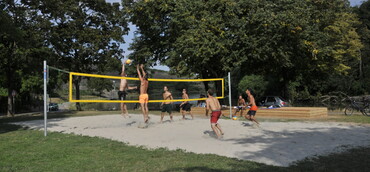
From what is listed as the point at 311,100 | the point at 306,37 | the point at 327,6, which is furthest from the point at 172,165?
the point at 311,100

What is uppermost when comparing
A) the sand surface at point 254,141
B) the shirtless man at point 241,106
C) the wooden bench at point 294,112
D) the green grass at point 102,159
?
the shirtless man at point 241,106

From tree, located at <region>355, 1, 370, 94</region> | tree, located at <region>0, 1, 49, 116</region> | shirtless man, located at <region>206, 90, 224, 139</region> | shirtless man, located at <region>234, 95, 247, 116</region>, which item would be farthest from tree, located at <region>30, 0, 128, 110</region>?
tree, located at <region>355, 1, 370, 94</region>

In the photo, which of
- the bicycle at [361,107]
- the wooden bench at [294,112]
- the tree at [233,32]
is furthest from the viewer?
the tree at [233,32]

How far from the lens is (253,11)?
23484mm

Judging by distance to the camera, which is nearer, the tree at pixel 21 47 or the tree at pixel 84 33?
the tree at pixel 21 47

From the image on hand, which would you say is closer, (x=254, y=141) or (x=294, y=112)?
(x=254, y=141)

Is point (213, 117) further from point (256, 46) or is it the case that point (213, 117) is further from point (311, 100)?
point (311, 100)

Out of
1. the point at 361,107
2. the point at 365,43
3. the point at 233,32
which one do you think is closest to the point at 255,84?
the point at 365,43

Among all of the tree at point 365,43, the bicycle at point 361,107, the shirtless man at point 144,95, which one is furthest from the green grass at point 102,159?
the tree at point 365,43

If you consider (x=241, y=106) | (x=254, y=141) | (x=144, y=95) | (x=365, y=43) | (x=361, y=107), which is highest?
(x=365, y=43)

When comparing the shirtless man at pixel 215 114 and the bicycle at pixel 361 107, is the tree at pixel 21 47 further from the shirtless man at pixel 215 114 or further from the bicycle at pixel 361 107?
the bicycle at pixel 361 107

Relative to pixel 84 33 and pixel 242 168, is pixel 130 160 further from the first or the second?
pixel 84 33

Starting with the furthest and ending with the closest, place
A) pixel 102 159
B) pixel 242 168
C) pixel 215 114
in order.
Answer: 1. pixel 215 114
2. pixel 102 159
3. pixel 242 168

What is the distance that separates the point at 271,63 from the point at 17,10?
2094cm
